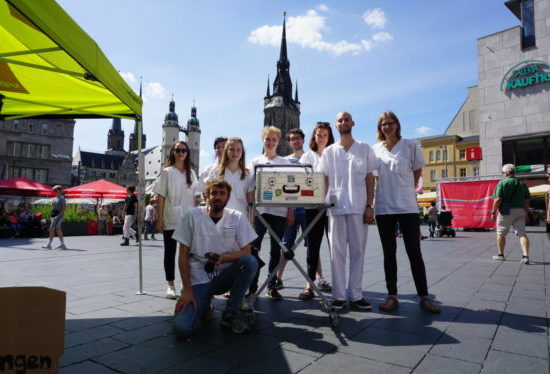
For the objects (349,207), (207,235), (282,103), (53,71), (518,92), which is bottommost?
(207,235)

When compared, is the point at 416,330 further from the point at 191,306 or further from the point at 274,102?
the point at 274,102

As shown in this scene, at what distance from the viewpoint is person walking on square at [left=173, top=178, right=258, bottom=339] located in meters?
3.05

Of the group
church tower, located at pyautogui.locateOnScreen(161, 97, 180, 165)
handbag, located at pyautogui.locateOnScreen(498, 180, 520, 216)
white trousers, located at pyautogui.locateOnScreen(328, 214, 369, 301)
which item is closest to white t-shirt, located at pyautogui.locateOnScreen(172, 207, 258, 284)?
white trousers, located at pyautogui.locateOnScreen(328, 214, 369, 301)

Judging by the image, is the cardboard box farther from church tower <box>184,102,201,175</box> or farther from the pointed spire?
church tower <box>184,102,201,175</box>

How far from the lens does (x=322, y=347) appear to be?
2688 millimetres

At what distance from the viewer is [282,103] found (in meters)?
100

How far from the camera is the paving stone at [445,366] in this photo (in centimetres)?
227

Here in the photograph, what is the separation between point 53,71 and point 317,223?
323 cm

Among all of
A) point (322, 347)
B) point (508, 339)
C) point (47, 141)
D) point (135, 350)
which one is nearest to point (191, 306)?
point (135, 350)

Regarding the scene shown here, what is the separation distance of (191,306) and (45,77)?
3232 mm

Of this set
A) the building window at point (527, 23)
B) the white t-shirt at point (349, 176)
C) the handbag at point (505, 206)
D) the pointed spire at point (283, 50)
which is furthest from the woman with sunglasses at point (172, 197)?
the pointed spire at point (283, 50)

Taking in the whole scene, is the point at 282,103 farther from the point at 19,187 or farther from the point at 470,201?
the point at 19,187

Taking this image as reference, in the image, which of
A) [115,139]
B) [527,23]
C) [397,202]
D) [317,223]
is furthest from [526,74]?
[115,139]

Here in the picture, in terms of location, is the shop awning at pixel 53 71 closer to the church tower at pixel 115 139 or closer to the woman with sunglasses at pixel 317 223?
the woman with sunglasses at pixel 317 223
